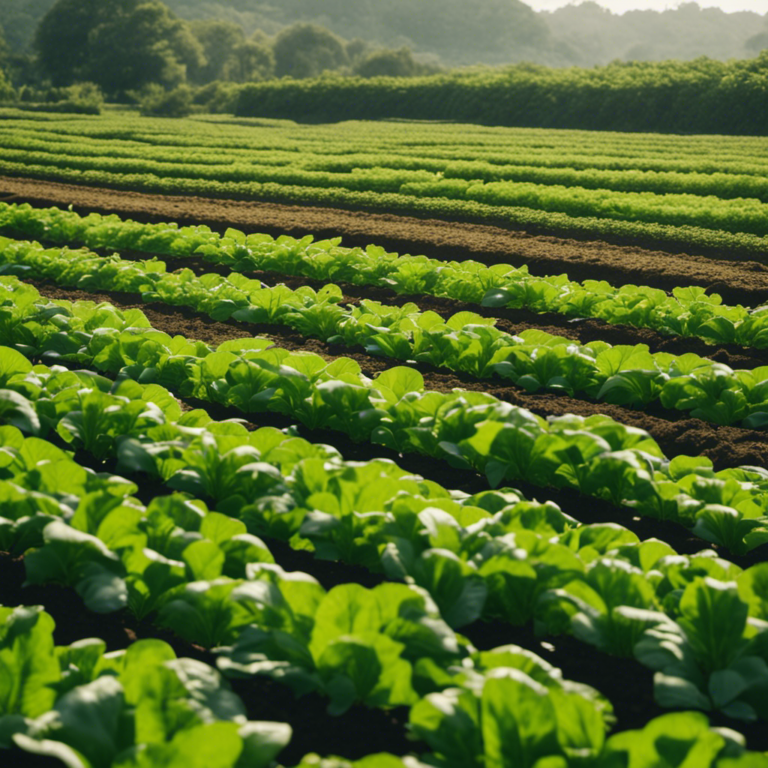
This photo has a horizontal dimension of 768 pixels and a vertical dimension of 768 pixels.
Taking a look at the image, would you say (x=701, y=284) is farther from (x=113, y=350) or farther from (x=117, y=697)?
(x=117, y=697)

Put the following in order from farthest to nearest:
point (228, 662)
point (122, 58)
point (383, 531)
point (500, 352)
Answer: point (122, 58)
point (500, 352)
point (383, 531)
point (228, 662)

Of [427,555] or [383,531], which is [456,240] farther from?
[427,555]

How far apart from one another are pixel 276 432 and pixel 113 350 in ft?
7.33

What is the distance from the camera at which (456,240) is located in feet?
37.1

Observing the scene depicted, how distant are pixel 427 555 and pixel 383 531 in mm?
322

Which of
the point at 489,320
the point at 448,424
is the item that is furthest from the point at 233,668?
the point at 489,320

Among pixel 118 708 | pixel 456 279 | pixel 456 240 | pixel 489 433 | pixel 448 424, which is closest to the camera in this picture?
pixel 118 708

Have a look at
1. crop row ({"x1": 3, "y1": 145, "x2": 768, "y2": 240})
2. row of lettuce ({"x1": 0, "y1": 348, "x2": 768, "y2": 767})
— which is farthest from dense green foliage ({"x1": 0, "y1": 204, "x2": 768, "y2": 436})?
crop row ({"x1": 3, "y1": 145, "x2": 768, "y2": 240})

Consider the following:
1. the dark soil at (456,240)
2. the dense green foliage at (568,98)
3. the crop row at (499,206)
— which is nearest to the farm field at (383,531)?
the dark soil at (456,240)

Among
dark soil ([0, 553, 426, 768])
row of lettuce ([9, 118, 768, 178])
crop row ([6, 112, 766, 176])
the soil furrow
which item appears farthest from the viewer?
crop row ([6, 112, 766, 176])

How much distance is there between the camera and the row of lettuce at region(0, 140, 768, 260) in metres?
12.3

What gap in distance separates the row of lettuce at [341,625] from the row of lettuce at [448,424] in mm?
566

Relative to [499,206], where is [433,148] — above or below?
above

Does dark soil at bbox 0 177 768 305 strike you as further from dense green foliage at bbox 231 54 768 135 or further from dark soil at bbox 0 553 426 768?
dense green foliage at bbox 231 54 768 135
